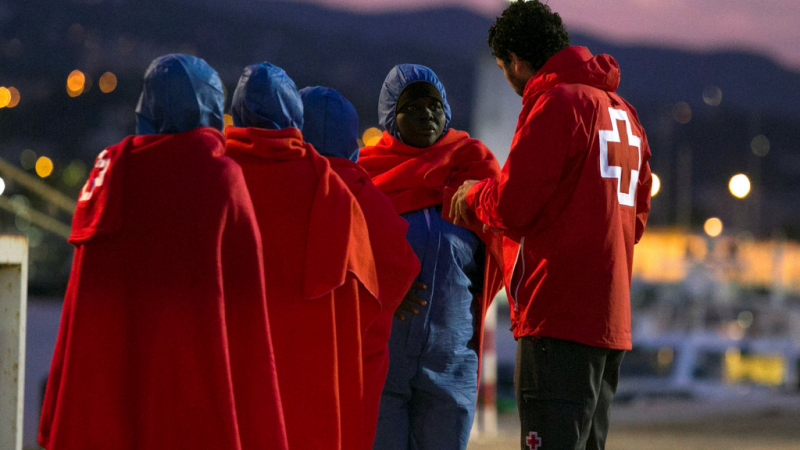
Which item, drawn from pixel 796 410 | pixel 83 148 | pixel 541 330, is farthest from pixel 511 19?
pixel 83 148

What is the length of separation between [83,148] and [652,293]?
306 ft

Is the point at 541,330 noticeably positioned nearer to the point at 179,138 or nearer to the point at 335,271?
the point at 335,271

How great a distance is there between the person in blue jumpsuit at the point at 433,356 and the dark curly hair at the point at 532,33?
0.69m

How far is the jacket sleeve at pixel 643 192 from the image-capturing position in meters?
3.30

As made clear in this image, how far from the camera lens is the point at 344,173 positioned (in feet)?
10.2

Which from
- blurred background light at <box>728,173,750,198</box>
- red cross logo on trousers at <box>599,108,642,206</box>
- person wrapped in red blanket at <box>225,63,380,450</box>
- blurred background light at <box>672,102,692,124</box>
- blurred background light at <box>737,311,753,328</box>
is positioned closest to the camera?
person wrapped in red blanket at <box>225,63,380,450</box>

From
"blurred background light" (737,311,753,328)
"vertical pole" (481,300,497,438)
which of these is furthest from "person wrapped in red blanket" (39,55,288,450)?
"blurred background light" (737,311,753,328)

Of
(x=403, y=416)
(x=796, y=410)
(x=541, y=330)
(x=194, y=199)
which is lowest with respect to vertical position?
(x=796, y=410)

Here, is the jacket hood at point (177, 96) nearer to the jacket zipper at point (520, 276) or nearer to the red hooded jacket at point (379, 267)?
the red hooded jacket at point (379, 267)

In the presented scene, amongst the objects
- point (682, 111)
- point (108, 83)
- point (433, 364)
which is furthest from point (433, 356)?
point (108, 83)

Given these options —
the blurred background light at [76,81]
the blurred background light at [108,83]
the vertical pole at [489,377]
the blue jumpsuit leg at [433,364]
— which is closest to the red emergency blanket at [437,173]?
the blue jumpsuit leg at [433,364]

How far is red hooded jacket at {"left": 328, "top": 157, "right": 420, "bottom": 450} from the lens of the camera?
3096 mm

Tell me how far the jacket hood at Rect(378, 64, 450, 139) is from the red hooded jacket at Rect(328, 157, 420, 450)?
523mm

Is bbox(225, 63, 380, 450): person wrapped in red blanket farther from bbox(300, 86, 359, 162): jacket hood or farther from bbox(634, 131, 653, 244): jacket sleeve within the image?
bbox(634, 131, 653, 244): jacket sleeve
